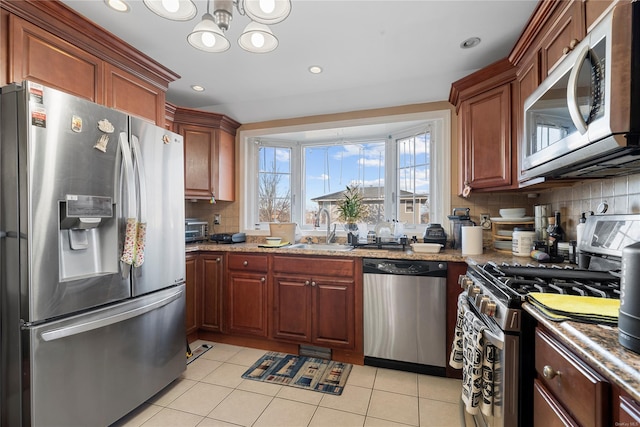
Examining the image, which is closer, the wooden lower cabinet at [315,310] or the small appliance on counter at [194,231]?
the wooden lower cabinet at [315,310]

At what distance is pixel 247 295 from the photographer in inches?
104

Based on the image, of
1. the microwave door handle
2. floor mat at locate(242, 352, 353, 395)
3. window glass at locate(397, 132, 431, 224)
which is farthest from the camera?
window glass at locate(397, 132, 431, 224)

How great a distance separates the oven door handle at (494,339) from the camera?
1.11 metres

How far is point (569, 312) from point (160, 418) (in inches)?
84.0

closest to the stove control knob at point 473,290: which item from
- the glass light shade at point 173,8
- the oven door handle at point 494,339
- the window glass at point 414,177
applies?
the oven door handle at point 494,339

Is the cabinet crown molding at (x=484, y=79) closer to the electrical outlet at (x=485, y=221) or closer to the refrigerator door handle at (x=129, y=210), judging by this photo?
the electrical outlet at (x=485, y=221)

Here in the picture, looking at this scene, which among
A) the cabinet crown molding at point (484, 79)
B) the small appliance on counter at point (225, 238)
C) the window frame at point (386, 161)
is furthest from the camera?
the small appliance on counter at point (225, 238)

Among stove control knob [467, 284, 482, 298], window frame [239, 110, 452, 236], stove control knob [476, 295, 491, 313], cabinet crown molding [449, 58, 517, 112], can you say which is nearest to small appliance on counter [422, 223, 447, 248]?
window frame [239, 110, 452, 236]

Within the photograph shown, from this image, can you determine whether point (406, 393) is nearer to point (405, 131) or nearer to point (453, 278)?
point (453, 278)

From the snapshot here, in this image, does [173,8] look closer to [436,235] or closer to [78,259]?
[78,259]

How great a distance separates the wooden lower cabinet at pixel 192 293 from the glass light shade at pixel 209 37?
74.9 inches

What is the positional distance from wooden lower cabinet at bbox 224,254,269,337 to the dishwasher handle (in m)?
0.94

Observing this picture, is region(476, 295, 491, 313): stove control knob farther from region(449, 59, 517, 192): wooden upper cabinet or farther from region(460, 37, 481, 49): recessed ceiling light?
region(460, 37, 481, 49): recessed ceiling light

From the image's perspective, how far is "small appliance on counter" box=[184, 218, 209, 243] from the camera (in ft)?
9.75
